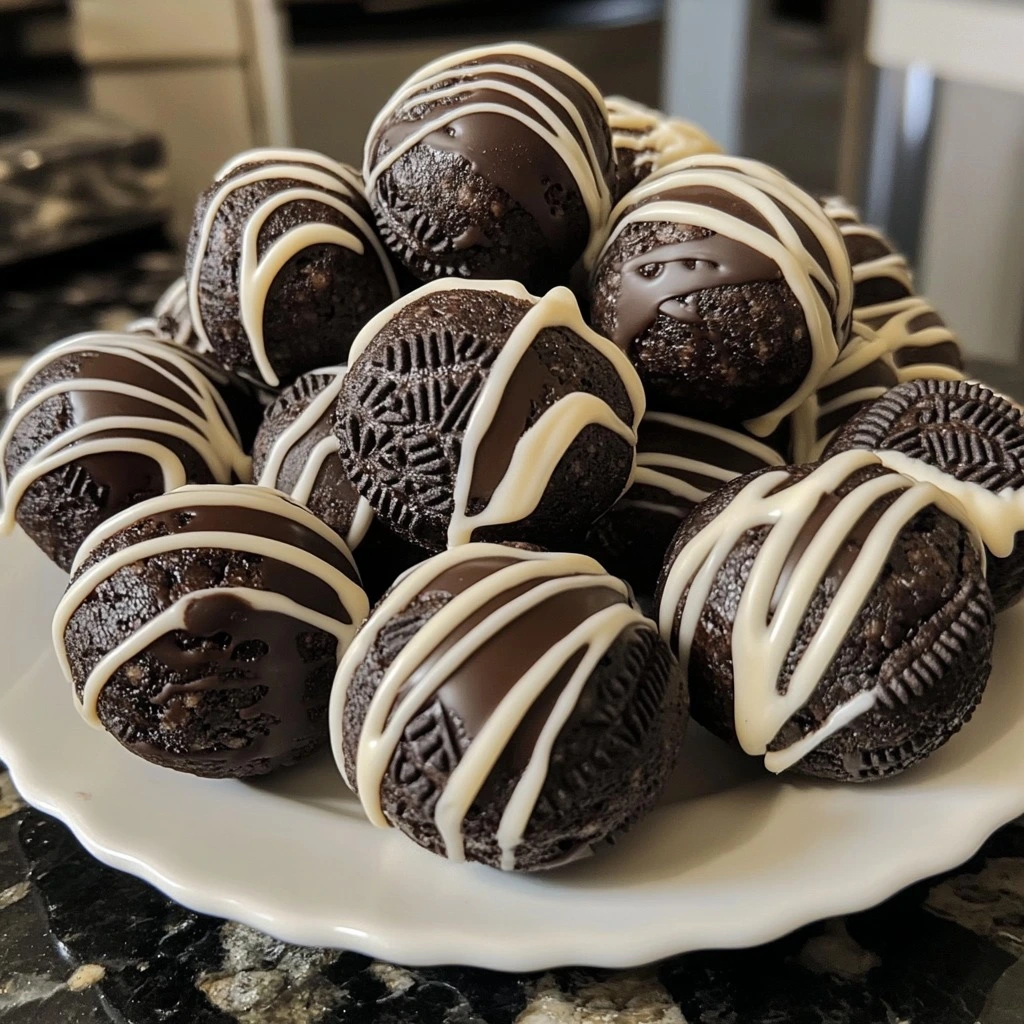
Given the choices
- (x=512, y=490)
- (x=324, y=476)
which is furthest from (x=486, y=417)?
(x=324, y=476)

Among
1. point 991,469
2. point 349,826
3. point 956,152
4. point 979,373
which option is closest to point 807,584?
point 991,469

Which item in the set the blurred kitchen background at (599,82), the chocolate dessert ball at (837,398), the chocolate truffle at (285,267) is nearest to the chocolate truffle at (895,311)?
the chocolate dessert ball at (837,398)

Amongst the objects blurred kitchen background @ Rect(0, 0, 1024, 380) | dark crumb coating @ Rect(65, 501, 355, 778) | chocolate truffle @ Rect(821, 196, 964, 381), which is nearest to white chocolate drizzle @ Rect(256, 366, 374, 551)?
dark crumb coating @ Rect(65, 501, 355, 778)

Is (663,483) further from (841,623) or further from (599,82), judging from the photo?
(599,82)

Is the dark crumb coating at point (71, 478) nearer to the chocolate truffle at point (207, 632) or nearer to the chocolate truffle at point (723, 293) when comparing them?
the chocolate truffle at point (207, 632)

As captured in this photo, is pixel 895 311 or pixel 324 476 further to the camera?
pixel 895 311

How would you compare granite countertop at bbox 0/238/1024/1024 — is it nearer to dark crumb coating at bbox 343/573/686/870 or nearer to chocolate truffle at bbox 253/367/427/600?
dark crumb coating at bbox 343/573/686/870

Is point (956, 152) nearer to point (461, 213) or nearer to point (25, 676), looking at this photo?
point (461, 213)
